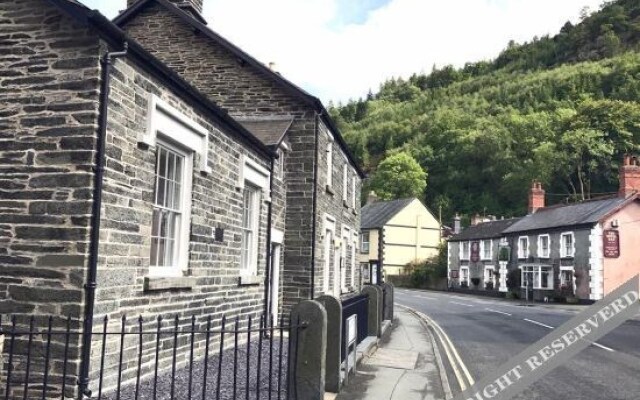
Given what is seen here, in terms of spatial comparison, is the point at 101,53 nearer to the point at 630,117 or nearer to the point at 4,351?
the point at 4,351

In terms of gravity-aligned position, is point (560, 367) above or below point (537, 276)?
below

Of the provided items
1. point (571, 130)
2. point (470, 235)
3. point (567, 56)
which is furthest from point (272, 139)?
point (567, 56)

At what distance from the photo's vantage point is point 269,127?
49.1 ft

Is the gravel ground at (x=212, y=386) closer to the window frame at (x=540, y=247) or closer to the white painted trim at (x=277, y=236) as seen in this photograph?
the white painted trim at (x=277, y=236)

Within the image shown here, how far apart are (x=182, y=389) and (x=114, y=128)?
352 centimetres

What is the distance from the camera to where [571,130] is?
225 feet

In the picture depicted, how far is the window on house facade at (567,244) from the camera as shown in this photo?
119ft

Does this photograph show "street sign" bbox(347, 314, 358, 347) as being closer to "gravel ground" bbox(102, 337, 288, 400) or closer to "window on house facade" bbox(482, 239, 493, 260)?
"gravel ground" bbox(102, 337, 288, 400)

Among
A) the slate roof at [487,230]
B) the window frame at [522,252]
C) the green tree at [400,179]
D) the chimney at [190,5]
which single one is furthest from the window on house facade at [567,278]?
the green tree at [400,179]

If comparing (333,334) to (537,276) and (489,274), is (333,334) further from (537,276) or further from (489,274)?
(489,274)

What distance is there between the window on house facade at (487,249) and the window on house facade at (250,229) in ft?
123

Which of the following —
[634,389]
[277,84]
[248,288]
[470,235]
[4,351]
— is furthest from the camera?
[470,235]

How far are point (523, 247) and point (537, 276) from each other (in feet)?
9.53

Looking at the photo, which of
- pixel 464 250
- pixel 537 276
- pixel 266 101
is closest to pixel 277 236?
pixel 266 101
